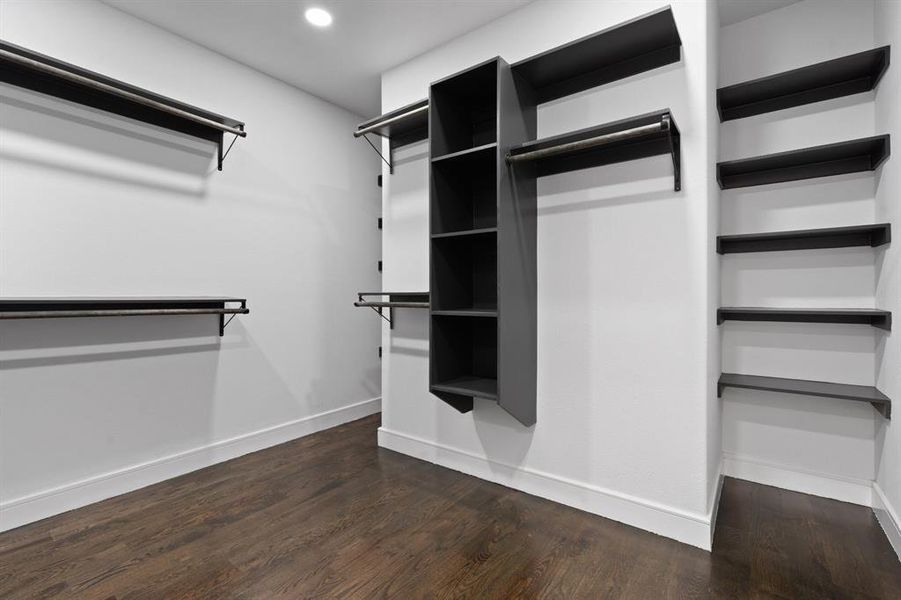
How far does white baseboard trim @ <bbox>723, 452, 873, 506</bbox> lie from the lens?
2.31m

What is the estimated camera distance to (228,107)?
9.92 ft

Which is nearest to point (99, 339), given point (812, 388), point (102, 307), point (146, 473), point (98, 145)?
point (102, 307)

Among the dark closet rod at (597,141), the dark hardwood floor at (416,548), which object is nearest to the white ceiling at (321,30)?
the dark closet rod at (597,141)

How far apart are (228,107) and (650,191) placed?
9.14ft

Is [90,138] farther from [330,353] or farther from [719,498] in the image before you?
[719,498]

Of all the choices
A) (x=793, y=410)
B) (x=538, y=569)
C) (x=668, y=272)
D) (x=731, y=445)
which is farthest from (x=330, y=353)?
(x=793, y=410)

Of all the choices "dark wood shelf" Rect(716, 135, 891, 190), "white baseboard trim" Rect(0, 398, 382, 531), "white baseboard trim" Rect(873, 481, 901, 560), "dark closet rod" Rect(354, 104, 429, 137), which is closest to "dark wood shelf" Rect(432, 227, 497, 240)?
"dark closet rod" Rect(354, 104, 429, 137)

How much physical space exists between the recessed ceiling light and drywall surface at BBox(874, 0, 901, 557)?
9.14ft

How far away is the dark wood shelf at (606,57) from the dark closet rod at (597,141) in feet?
1.35

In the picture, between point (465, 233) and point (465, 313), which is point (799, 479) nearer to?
point (465, 313)

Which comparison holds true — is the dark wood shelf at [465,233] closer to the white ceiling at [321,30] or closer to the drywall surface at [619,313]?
the drywall surface at [619,313]

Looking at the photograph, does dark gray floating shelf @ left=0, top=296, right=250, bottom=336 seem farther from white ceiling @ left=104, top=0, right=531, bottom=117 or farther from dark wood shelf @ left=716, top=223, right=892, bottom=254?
dark wood shelf @ left=716, top=223, right=892, bottom=254

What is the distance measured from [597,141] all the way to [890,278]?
5.04 feet

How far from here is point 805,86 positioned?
2.36 m
